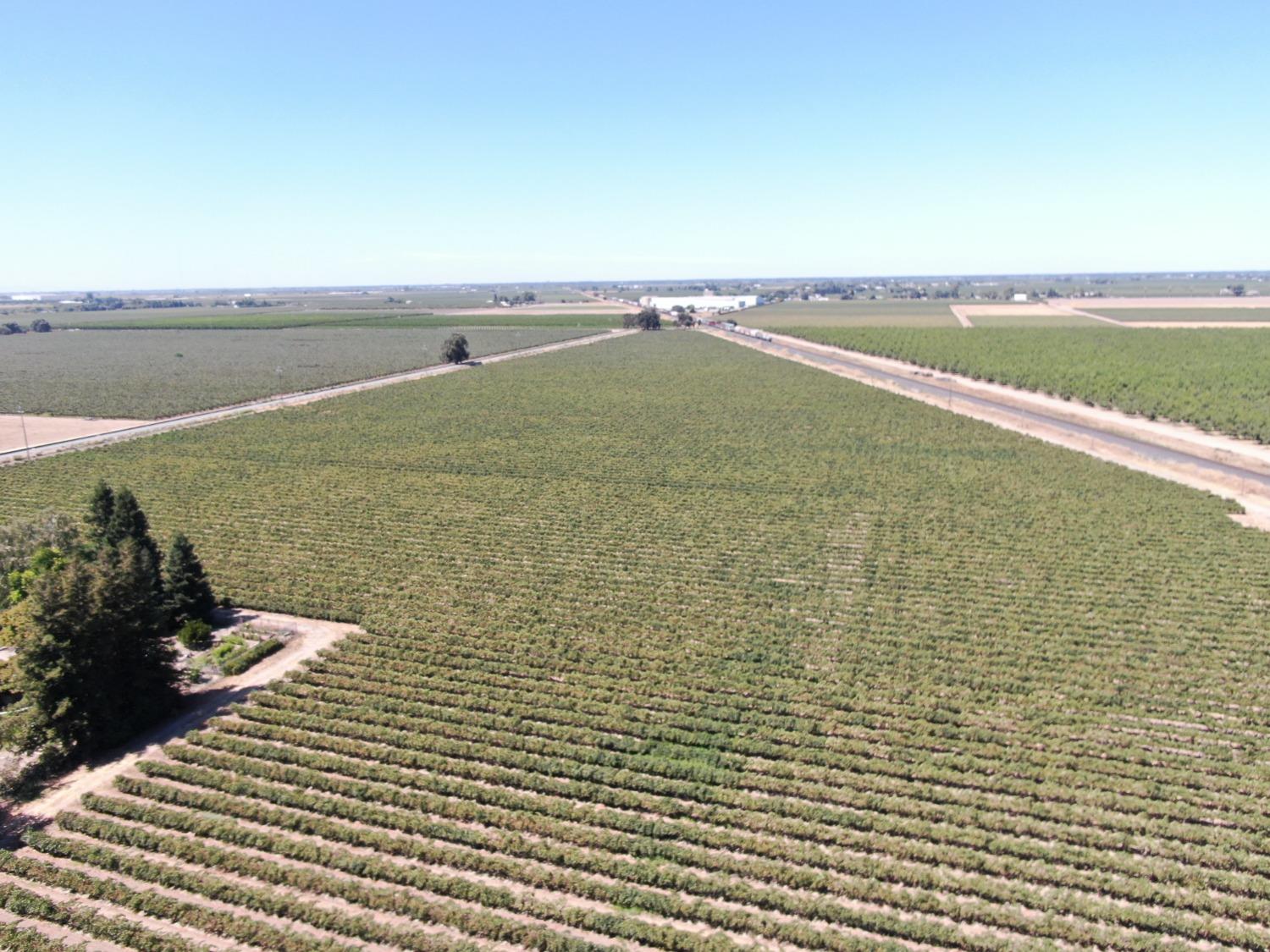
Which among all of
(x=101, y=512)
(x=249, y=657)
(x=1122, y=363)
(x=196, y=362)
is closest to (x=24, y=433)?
(x=101, y=512)

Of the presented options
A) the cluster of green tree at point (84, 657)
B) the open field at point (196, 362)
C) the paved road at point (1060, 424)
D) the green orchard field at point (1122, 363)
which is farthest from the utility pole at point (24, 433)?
the green orchard field at point (1122, 363)

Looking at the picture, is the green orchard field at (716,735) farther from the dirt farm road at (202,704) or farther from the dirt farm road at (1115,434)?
the dirt farm road at (1115,434)

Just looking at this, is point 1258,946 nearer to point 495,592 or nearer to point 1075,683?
point 1075,683

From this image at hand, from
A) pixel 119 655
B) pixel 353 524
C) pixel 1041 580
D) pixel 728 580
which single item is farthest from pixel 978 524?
pixel 119 655

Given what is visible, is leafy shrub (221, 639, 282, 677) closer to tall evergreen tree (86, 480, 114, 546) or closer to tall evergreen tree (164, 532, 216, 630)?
tall evergreen tree (164, 532, 216, 630)

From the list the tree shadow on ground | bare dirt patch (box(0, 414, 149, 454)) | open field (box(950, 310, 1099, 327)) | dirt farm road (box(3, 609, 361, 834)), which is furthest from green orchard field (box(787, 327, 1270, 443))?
bare dirt patch (box(0, 414, 149, 454))

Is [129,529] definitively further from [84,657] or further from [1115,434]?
[1115,434]
